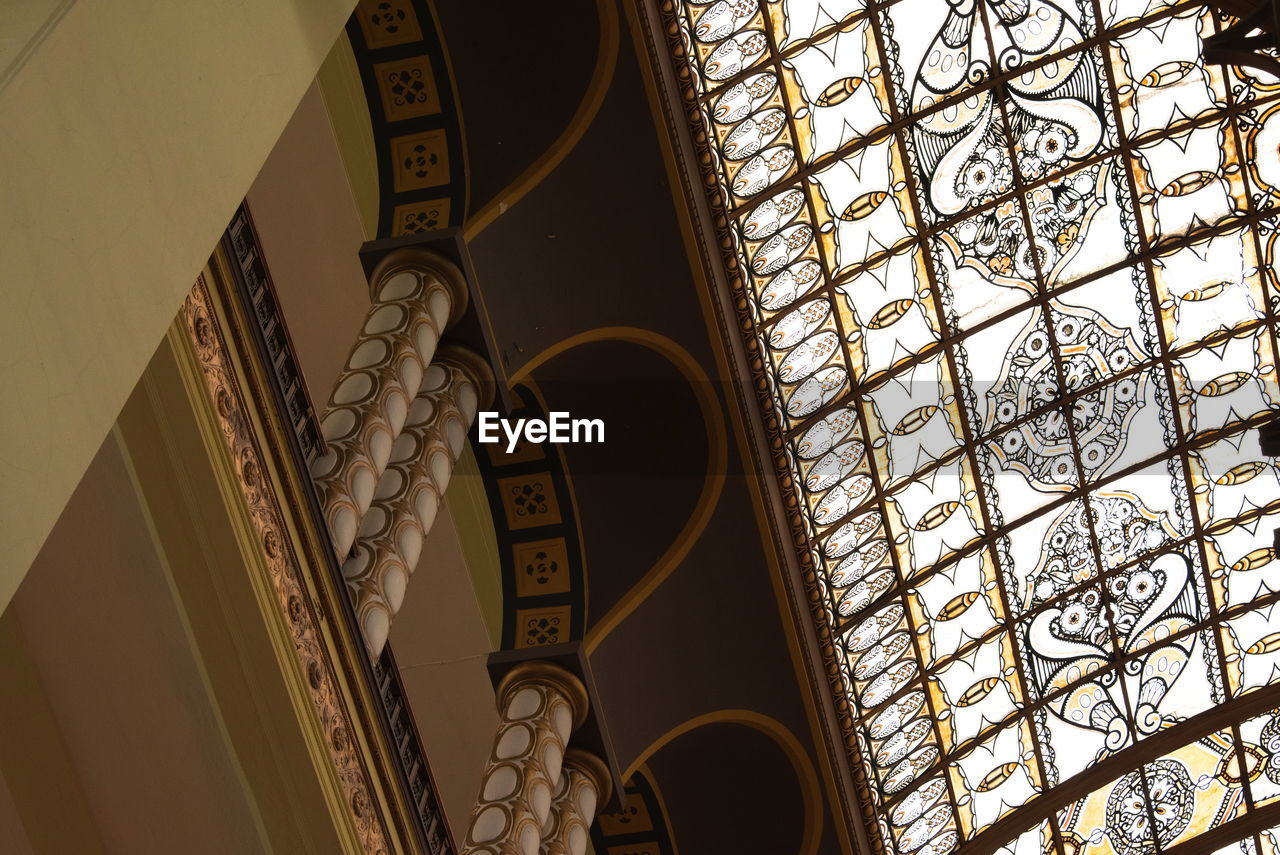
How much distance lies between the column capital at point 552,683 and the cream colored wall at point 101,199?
21.2 feet

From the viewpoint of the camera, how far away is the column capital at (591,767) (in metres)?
9.66

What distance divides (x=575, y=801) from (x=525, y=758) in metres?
0.79

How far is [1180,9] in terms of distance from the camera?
9945mm

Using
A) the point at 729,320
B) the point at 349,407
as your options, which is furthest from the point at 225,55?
the point at 729,320

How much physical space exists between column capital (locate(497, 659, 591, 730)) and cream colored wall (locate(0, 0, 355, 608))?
254 inches

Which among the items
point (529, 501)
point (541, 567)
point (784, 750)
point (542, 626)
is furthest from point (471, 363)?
point (784, 750)

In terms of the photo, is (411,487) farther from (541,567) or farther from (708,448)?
(708,448)

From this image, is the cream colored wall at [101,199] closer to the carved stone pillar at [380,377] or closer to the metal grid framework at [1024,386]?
the carved stone pillar at [380,377]

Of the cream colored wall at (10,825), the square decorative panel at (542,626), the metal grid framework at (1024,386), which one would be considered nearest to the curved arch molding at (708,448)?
the square decorative panel at (542,626)

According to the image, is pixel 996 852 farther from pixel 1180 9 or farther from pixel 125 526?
pixel 125 526

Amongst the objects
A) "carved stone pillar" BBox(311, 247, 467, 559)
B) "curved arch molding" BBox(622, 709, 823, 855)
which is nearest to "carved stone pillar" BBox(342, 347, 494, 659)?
"carved stone pillar" BBox(311, 247, 467, 559)

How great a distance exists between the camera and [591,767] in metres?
9.70

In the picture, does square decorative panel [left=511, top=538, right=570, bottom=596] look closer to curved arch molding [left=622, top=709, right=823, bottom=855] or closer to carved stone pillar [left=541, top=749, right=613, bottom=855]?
carved stone pillar [left=541, top=749, right=613, bottom=855]

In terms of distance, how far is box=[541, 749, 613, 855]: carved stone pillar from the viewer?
914 centimetres
